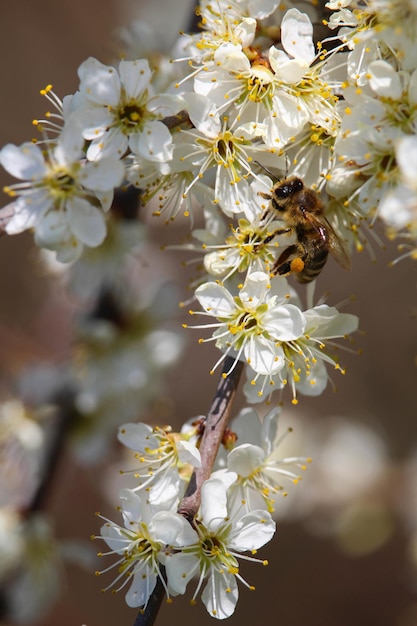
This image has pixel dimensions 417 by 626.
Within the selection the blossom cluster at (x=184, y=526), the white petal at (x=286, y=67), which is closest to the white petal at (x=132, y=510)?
the blossom cluster at (x=184, y=526)

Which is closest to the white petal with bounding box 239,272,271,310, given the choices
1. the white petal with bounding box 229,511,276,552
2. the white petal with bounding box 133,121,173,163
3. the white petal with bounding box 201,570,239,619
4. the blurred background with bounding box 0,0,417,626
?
the white petal with bounding box 133,121,173,163

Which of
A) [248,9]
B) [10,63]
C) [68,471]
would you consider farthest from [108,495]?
[10,63]

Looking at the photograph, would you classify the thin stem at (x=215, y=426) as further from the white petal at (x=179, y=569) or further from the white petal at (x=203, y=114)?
the white petal at (x=203, y=114)

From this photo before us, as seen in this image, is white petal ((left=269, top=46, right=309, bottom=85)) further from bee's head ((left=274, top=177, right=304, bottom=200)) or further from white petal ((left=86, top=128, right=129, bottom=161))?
white petal ((left=86, top=128, right=129, bottom=161))

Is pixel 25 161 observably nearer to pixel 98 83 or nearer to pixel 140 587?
pixel 98 83

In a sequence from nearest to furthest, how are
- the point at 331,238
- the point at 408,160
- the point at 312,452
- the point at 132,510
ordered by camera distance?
1. the point at 408,160
2. the point at 132,510
3. the point at 331,238
4. the point at 312,452

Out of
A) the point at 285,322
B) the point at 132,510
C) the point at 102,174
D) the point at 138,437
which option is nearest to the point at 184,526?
the point at 132,510

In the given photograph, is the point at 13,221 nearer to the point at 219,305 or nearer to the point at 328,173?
the point at 219,305
